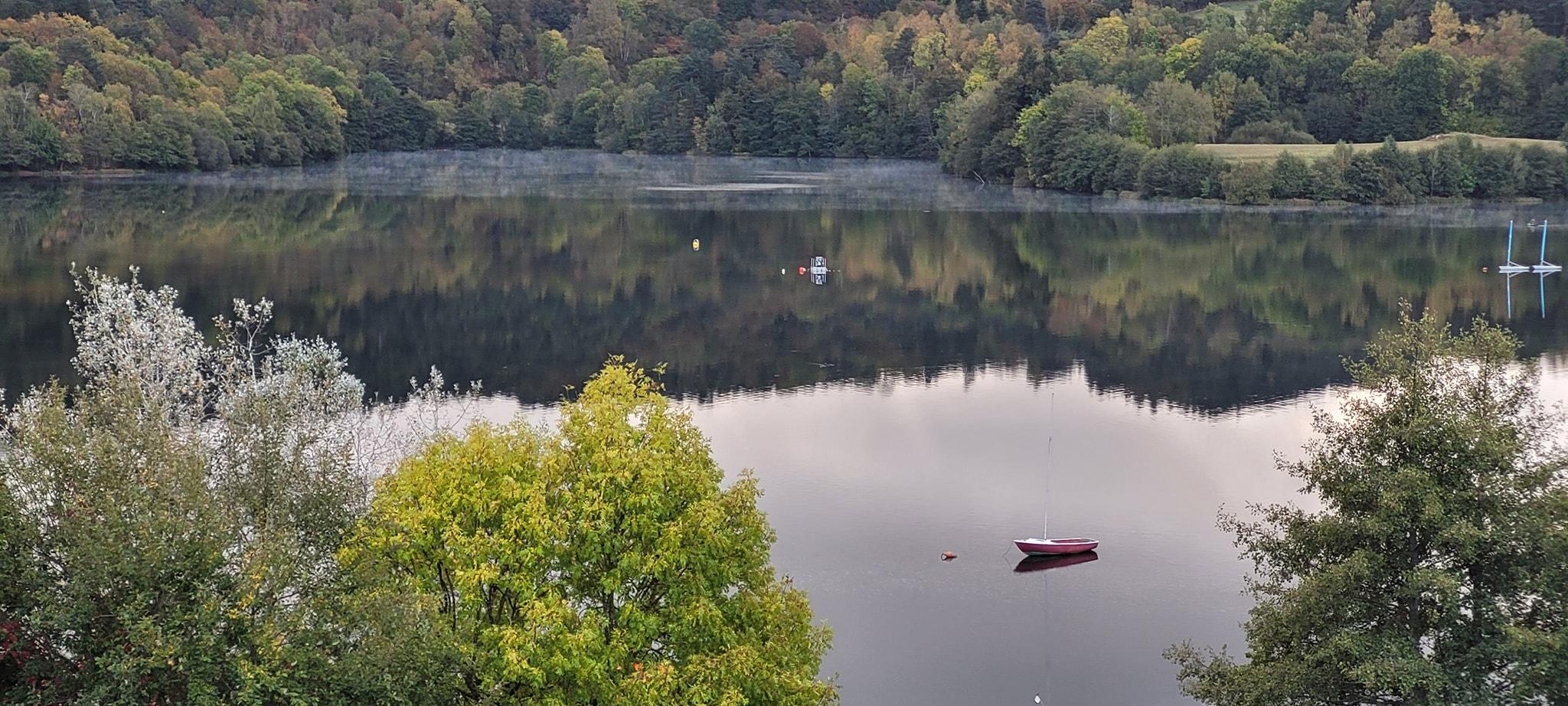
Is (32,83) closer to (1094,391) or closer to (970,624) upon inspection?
(1094,391)

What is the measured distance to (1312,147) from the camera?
102062 millimetres

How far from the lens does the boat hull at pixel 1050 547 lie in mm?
26344

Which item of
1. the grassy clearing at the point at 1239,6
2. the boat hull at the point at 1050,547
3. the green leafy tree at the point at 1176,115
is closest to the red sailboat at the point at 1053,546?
the boat hull at the point at 1050,547

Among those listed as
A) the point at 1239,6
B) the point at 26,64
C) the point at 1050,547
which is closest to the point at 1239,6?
the point at 1239,6

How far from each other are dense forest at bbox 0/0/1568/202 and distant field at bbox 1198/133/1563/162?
2184mm

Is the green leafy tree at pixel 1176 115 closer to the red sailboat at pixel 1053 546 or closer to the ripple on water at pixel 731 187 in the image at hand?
the ripple on water at pixel 731 187

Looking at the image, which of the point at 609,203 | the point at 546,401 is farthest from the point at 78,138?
the point at 546,401

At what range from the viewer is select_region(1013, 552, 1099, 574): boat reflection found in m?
26.1

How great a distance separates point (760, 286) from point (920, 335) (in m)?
9.94

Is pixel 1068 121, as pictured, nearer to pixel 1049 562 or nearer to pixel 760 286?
pixel 760 286

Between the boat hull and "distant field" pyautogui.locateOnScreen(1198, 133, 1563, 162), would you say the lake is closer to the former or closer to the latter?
the boat hull

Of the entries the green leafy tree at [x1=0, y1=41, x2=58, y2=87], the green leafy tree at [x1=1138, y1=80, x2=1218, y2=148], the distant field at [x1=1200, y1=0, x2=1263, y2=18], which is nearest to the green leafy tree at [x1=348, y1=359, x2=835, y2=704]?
the green leafy tree at [x1=1138, y1=80, x2=1218, y2=148]

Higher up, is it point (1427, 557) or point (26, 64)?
point (26, 64)

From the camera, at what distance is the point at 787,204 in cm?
8612
